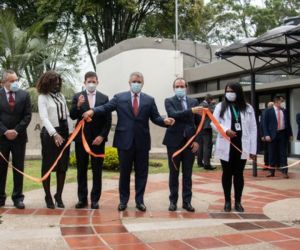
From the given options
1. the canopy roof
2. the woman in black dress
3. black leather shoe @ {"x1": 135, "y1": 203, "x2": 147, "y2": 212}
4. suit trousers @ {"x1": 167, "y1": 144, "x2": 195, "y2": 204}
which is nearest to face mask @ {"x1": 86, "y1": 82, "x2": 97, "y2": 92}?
the woman in black dress

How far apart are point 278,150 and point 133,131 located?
5.21 metres

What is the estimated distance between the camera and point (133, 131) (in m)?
6.34

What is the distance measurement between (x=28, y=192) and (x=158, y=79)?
14.0m

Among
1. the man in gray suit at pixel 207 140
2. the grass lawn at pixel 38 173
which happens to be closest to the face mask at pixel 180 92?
the grass lawn at pixel 38 173

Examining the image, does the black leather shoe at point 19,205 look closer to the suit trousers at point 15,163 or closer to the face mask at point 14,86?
the suit trousers at point 15,163

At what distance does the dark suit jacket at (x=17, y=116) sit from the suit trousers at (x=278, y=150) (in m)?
5.89

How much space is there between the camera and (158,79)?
69.8 ft

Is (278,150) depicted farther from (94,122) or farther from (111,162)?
(94,122)

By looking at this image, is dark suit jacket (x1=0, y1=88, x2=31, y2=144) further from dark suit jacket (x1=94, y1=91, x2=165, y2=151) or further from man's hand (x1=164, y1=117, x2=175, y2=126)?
man's hand (x1=164, y1=117, x2=175, y2=126)

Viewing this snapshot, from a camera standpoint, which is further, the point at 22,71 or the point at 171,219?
the point at 22,71

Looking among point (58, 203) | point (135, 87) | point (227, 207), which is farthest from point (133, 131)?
point (227, 207)

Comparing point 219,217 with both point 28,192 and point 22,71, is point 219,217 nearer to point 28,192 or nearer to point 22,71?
point 28,192

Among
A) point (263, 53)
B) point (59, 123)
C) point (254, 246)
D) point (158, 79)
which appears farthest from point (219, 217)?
point (158, 79)

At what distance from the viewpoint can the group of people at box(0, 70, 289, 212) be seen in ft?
20.9
